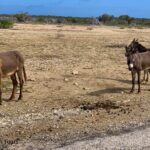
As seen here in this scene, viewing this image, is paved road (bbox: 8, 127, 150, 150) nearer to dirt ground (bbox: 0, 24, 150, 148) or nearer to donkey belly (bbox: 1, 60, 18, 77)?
dirt ground (bbox: 0, 24, 150, 148)

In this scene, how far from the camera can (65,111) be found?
14461 mm

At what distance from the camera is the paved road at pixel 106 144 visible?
10.8m

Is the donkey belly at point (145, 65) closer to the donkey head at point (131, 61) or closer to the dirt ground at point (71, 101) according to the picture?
the donkey head at point (131, 61)

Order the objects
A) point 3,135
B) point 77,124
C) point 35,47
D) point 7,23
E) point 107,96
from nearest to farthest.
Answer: point 3,135 → point 77,124 → point 107,96 → point 35,47 → point 7,23

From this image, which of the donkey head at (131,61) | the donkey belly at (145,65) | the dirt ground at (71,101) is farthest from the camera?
the donkey belly at (145,65)

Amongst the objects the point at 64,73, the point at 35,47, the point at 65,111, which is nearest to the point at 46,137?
the point at 65,111

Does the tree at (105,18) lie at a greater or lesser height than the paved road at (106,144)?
lesser

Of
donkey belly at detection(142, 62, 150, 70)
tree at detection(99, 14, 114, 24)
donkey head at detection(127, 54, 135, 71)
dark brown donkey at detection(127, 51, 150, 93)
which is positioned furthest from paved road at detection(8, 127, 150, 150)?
tree at detection(99, 14, 114, 24)

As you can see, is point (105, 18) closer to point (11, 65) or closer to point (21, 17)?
point (21, 17)

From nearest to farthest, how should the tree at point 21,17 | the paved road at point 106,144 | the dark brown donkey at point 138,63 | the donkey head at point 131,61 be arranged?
the paved road at point 106,144, the donkey head at point 131,61, the dark brown donkey at point 138,63, the tree at point 21,17

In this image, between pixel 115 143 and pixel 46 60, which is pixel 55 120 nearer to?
pixel 115 143

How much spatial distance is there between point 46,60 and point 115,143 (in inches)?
540

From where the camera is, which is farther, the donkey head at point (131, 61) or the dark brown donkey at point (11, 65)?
the donkey head at point (131, 61)

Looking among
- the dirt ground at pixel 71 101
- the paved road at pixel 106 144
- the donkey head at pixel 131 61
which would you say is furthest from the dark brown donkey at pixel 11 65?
the paved road at pixel 106 144
